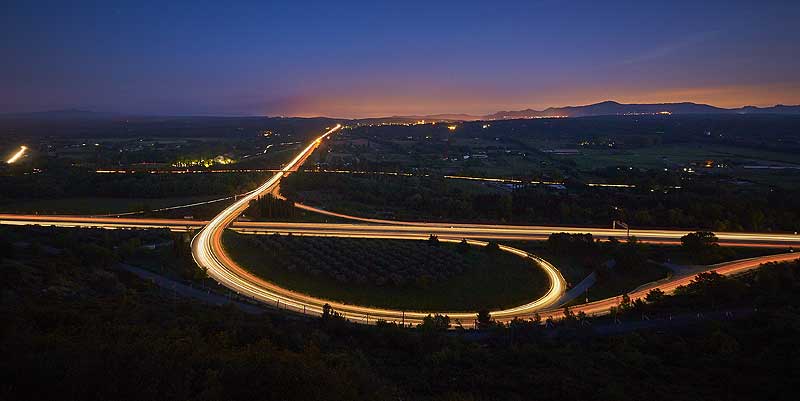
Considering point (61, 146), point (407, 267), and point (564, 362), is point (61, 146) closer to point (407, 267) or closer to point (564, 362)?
point (407, 267)

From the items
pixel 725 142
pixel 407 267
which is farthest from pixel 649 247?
pixel 725 142

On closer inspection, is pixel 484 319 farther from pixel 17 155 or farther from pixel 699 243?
pixel 17 155

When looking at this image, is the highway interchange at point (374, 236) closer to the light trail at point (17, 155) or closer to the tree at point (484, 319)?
the tree at point (484, 319)

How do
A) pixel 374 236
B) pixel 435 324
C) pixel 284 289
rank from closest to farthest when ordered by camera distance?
pixel 435 324
pixel 284 289
pixel 374 236

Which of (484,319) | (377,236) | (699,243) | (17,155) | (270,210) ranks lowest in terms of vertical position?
(484,319)

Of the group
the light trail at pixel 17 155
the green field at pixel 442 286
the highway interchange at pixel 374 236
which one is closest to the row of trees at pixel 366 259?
the green field at pixel 442 286

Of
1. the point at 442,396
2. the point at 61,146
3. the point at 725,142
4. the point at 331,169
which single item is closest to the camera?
the point at 442,396

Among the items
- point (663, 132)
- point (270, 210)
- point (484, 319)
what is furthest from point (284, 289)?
point (663, 132)
